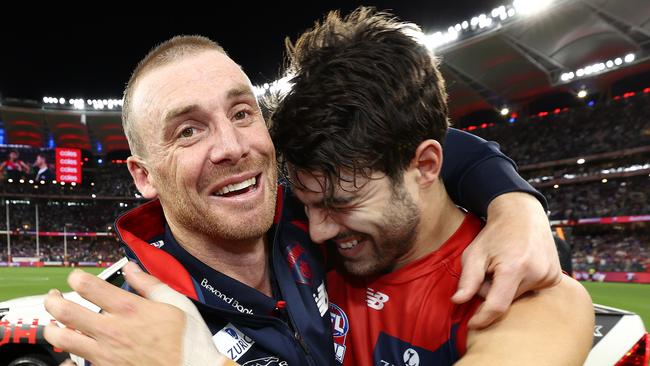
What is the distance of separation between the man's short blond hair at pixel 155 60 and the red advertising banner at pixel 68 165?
48.0 m

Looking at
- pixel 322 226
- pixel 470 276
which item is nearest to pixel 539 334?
pixel 470 276

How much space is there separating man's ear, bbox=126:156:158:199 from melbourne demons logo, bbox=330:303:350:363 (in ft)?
3.13

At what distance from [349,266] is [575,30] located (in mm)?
25400

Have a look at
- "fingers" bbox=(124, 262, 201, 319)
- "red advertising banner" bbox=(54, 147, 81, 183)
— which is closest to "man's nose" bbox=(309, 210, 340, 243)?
"fingers" bbox=(124, 262, 201, 319)

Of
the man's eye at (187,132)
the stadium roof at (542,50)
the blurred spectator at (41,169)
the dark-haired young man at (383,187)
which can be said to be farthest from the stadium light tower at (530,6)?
the blurred spectator at (41,169)

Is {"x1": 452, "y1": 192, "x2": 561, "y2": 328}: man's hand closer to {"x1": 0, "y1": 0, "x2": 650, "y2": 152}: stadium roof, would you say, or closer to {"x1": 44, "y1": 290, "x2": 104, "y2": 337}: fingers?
{"x1": 44, "y1": 290, "x2": 104, "y2": 337}: fingers

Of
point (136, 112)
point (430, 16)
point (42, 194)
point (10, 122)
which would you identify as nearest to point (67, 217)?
point (42, 194)

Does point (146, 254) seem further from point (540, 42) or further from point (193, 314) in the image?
point (540, 42)

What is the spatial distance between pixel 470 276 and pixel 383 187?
1.55ft

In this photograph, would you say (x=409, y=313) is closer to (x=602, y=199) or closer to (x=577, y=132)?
(x=602, y=199)

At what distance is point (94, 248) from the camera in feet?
151

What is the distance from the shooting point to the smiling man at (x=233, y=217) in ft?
5.54

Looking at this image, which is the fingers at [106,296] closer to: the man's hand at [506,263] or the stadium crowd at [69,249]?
the man's hand at [506,263]

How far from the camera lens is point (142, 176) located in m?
2.20
